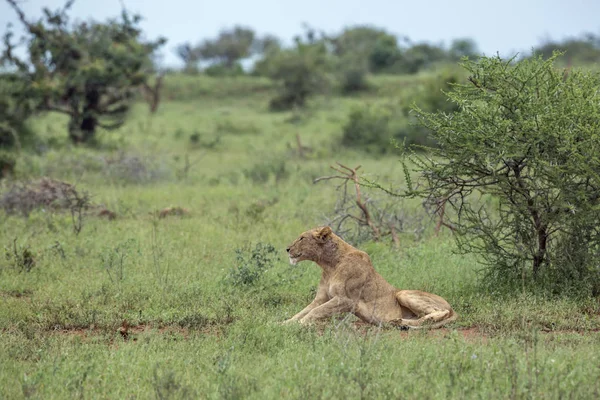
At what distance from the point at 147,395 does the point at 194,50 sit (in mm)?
64796

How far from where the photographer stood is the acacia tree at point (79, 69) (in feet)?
80.9

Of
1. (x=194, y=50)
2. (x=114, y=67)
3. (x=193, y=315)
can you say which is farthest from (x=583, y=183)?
(x=194, y=50)

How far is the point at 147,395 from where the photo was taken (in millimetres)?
5785

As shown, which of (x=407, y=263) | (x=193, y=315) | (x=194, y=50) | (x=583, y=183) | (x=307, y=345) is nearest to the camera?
(x=307, y=345)

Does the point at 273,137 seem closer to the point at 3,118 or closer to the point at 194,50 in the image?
the point at 3,118

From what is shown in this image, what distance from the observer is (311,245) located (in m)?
8.41

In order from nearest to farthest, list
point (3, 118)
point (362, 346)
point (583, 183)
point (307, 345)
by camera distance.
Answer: point (362, 346) < point (307, 345) < point (583, 183) < point (3, 118)

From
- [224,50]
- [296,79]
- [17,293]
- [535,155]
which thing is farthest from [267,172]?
[224,50]

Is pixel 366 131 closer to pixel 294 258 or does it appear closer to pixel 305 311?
pixel 294 258

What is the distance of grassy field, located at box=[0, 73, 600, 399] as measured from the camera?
5914 millimetres

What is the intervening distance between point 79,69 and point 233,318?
1830cm

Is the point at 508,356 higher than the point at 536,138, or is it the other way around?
the point at 536,138

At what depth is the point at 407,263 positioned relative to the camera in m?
10.4

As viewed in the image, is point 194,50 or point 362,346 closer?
point 362,346
